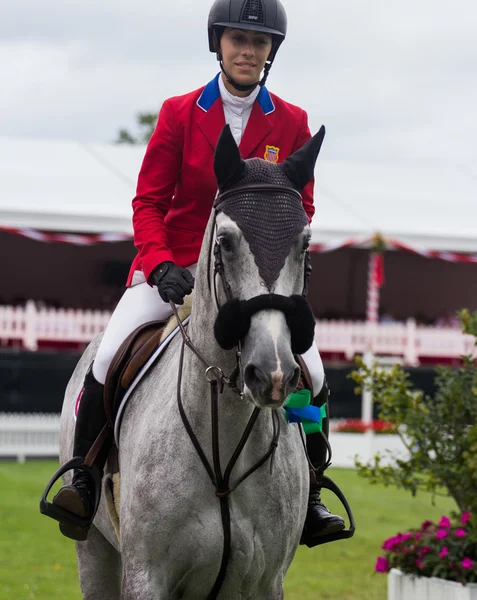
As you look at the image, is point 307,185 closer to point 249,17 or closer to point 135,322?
point 249,17

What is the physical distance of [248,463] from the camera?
4195 millimetres

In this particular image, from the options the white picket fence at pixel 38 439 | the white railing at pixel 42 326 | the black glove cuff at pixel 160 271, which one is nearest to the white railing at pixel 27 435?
the white picket fence at pixel 38 439

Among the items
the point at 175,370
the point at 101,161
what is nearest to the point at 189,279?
the point at 175,370

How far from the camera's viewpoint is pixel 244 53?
4727 millimetres

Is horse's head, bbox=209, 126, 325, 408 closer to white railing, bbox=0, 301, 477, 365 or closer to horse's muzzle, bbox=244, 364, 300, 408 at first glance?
horse's muzzle, bbox=244, 364, 300, 408

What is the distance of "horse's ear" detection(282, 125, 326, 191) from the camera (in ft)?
13.3

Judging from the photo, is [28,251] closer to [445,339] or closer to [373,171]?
[373,171]

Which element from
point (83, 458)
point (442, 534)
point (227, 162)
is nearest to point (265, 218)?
point (227, 162)

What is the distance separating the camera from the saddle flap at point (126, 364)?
4793mm

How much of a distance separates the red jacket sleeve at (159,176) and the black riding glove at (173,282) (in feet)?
1.08

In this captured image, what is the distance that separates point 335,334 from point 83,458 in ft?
60.8

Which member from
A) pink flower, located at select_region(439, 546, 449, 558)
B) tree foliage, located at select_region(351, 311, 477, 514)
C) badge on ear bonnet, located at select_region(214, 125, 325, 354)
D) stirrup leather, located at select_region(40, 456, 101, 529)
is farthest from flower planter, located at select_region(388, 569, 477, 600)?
badge on ear bonnet, located at select_region(214, 125, 325, 354)

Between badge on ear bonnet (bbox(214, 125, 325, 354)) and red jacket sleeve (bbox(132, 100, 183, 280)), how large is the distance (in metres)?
0.91

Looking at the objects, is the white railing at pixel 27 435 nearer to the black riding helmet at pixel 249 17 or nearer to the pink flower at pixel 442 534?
the pink flower at pixel 442 534
